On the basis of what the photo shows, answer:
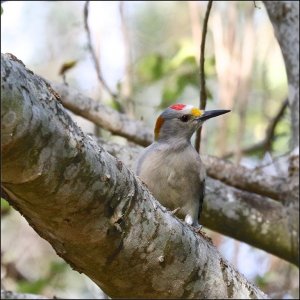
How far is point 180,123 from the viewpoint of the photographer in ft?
15.0

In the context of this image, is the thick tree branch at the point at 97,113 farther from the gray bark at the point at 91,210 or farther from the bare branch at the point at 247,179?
the gray bark at the point at 91,210

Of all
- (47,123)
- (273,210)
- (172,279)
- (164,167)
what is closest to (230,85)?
(273,210)

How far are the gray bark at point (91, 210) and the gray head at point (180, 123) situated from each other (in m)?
1.98

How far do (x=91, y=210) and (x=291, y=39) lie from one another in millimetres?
3184

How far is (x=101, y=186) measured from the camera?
1.96 metres

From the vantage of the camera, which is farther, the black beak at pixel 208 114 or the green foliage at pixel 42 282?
the green foliage at pixel 42 282

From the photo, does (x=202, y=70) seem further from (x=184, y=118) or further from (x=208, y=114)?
(x=184, y=118)

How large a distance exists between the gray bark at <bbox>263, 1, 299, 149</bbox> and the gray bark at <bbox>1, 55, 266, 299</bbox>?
2427 millimetres

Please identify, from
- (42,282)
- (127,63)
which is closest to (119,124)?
(127,63)

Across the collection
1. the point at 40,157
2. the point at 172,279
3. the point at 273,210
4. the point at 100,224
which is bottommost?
the point at 273,210

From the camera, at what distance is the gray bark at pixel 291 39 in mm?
4797

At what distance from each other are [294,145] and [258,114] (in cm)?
333

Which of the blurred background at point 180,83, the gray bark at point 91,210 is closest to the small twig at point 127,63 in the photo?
the blurred background at point 180,83

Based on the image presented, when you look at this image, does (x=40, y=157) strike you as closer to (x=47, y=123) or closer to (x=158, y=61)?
(x=47, y=123)
